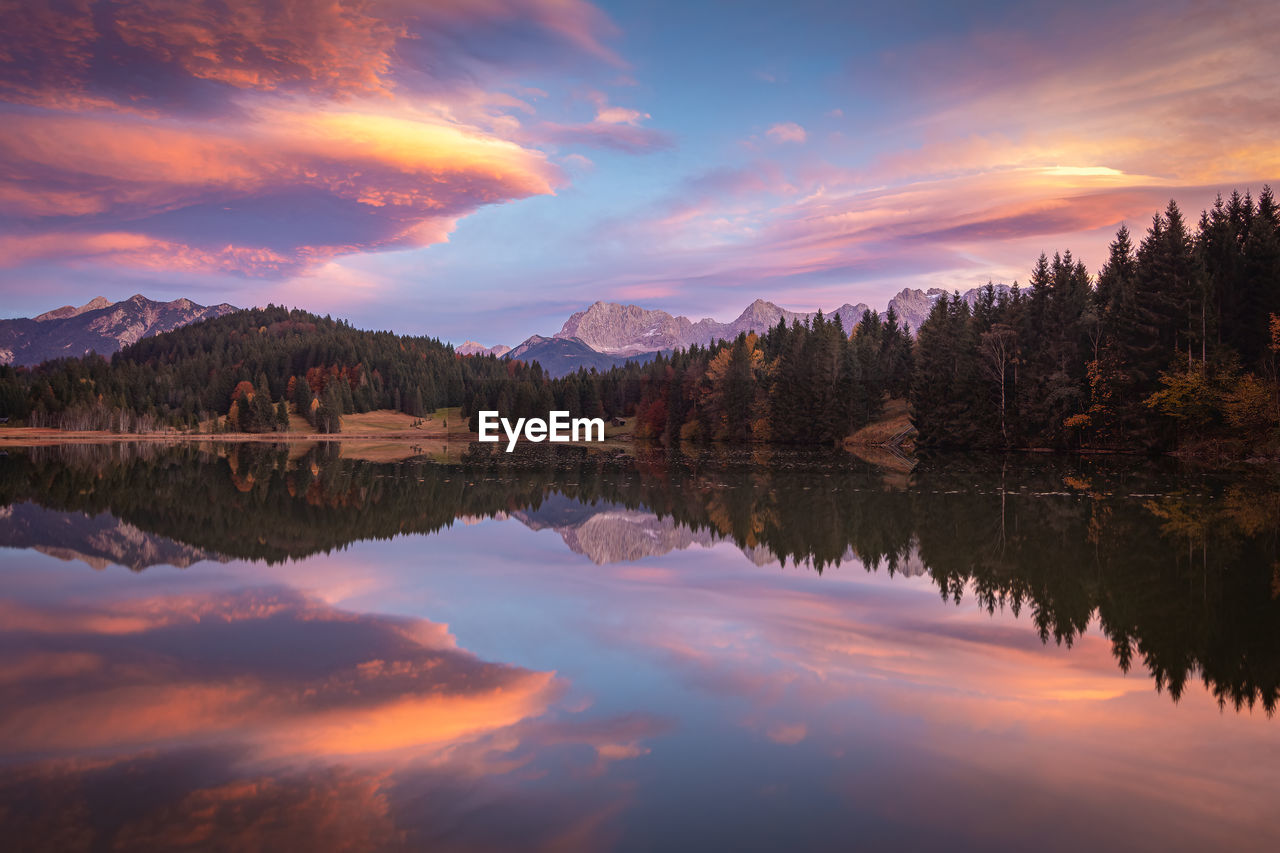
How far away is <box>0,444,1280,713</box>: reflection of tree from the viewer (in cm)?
1445

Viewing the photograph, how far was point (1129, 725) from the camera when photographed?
9.70 metres

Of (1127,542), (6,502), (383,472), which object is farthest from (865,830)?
(383,472)

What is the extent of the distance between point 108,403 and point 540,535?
192604 mm

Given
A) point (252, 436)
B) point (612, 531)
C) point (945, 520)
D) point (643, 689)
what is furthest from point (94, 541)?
point (252, 436)

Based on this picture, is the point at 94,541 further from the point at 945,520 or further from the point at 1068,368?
the point at 1068,368

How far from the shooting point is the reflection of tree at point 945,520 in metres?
14.5

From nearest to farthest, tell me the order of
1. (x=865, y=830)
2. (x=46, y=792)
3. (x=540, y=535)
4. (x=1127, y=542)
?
(x=865, y=830), (x=46, y=792), (x=1127, y=542), (x=540, y=535)

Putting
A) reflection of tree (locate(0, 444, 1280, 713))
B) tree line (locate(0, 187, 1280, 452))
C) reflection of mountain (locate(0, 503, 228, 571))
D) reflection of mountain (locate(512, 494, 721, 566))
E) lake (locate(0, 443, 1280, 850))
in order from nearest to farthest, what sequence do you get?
lake (locate(0, 443, 1280, 850))
reflection of tree (locate(0, 444, 1280, 713))
reflection of mountain (locate(0, 503, 228, 571))
reflection of mountain (locate(512, 494, 721, 566))
tree line (locate(0, 187, 1280, 452))

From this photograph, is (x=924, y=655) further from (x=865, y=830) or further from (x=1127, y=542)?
(x=1127, y=542)

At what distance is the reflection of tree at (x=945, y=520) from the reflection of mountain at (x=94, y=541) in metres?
0.98

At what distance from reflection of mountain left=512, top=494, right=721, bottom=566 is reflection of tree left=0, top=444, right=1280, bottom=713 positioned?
111cm

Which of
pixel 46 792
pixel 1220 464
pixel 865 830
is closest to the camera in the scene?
pixel 865 830

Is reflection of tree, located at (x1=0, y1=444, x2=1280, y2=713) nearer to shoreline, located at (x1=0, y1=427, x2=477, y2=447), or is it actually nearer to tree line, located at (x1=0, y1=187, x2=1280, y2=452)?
tree line, located at (x1=0, y1=187, x2=1280, y2=452)

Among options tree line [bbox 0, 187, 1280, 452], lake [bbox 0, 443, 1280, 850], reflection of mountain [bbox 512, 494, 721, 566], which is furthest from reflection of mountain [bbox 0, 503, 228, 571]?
tree line [bbox 0, 187, 1280, 452]
